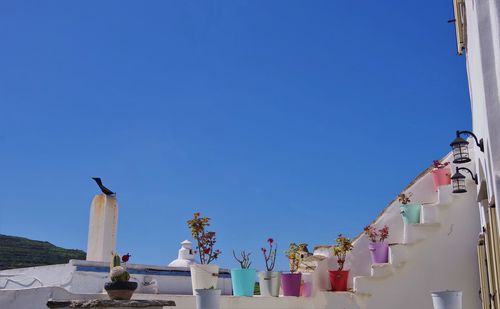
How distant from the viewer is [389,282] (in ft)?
19.7

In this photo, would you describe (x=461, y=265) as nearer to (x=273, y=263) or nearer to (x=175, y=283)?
(x=273, y=263)

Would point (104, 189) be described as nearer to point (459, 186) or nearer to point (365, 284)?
point (365, 284)

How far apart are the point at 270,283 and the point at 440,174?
255cm

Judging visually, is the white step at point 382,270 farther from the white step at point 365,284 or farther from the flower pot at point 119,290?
the flower pot at point 119,290

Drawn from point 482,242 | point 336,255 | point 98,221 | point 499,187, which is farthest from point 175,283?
point 499,187

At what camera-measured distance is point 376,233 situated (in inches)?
261

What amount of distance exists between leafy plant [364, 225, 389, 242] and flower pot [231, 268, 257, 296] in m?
1.58

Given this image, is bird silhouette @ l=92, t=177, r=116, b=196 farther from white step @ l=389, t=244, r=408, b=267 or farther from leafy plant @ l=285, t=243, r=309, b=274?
white step @ l=389, t=244, r=408, b=267

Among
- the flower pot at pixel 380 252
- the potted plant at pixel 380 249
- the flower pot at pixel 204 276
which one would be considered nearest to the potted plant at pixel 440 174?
the potted plant at pixel 380 249

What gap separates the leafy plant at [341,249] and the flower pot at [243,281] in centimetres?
112

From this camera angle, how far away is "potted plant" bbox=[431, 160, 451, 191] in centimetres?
671

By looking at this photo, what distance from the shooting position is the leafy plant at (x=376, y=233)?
6.52 metres

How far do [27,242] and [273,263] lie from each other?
7150 millimetres

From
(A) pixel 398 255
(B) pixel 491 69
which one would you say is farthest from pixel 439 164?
(B) pixel 491 69
